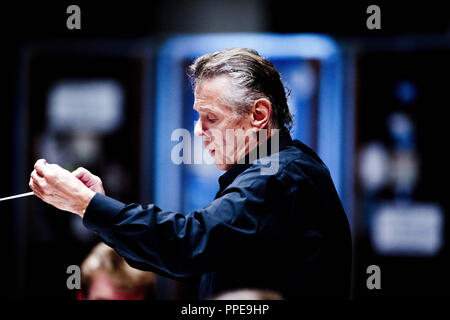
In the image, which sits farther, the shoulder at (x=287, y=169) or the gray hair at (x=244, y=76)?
the gray hair at (x=244, y=76)

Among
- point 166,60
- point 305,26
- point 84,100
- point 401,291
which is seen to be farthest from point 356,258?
point 84,100

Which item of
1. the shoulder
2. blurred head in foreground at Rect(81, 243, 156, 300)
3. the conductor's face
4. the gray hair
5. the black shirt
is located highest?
the gray hair

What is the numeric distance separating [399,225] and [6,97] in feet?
9.26

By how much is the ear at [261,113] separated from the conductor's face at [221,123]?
12mm

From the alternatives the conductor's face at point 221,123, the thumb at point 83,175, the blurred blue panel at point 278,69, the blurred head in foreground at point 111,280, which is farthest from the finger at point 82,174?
the blurred blue panel at point 278,69

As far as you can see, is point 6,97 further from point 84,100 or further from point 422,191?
point 422,191

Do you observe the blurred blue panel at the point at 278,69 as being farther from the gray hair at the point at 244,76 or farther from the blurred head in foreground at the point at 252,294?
the blurred head in foreground at the point at 252,294

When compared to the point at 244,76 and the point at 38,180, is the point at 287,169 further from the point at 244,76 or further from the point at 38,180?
the point at 38,180

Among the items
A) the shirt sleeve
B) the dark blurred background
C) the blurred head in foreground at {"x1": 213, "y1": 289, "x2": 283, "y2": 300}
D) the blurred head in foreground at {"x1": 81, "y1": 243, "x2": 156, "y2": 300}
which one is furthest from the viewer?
the dark blurred background

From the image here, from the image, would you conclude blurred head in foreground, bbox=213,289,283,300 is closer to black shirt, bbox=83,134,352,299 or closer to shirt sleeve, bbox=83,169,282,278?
black shirt, bbox=83,134,352,299

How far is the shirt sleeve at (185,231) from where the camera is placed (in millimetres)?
1273

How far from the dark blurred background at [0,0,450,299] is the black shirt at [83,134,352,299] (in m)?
2.14

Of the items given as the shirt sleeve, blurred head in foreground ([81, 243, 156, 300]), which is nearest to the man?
the shirt sleeve

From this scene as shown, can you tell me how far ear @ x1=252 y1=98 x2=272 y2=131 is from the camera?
1.56 m
